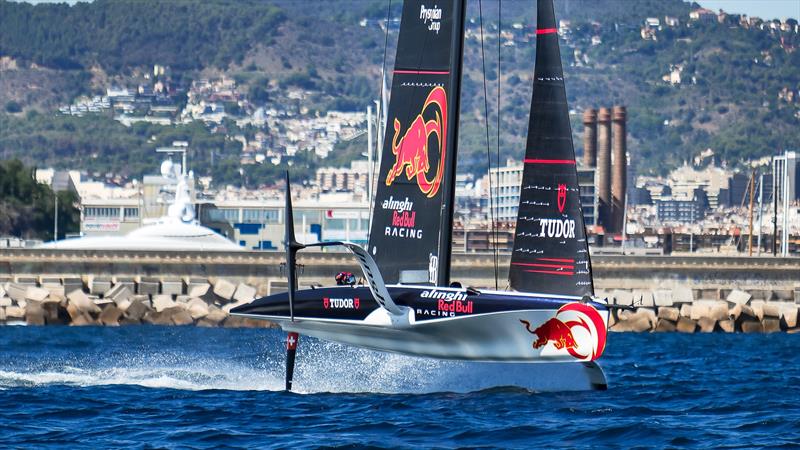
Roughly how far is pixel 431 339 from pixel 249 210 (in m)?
84.3

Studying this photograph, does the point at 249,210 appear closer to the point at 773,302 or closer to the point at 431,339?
the point at 773,302

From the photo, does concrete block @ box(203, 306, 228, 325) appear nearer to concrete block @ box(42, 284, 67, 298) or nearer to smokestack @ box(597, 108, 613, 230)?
concrete block @ box(42, 284, 67, 298)

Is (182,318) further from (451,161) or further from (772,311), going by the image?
(451,161)

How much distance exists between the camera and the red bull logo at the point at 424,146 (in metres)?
23.0

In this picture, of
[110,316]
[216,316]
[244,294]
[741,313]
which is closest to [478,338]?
[216,316]

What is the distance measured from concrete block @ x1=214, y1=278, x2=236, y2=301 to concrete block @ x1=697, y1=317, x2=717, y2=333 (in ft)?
41.7

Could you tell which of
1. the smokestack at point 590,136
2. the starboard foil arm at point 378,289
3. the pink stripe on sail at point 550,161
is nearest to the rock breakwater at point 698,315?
the pink stripe on sail at point 550,161

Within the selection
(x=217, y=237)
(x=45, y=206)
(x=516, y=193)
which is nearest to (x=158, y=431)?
(x=217, y=237)

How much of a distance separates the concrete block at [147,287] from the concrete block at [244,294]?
255cm

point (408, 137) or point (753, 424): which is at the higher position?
point (408, 137)

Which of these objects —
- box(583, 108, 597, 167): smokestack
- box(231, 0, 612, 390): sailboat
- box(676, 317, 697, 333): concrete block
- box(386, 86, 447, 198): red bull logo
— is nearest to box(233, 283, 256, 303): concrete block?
box(676, 317, 697, 333): concrete block

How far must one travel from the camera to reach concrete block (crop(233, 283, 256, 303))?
1857 inches

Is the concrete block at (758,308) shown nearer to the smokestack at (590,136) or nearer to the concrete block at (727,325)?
the concrete block at (727,325)

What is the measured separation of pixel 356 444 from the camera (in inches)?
698
